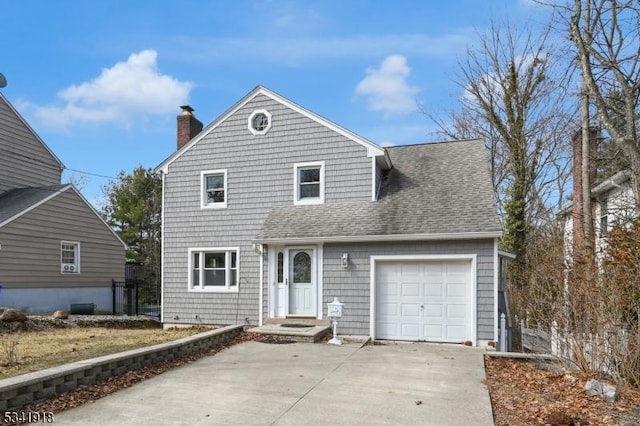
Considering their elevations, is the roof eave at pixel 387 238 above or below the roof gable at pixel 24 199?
below

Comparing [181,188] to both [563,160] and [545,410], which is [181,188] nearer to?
[545,410]

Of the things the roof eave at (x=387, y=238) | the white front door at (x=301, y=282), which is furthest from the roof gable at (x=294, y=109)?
the white front door at (x=301, y=282)

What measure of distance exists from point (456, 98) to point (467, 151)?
863 centimetres

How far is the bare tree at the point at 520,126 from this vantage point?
18984mm

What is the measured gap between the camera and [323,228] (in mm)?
12172

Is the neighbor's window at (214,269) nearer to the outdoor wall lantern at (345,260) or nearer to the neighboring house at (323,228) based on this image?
the neighboring house at (323,228)

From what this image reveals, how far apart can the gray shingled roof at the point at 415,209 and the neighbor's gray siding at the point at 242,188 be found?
627 mm

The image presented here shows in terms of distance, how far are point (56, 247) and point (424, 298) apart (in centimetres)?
1447

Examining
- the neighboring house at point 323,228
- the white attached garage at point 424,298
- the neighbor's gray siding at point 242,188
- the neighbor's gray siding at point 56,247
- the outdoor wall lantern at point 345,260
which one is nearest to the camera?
the white attached garage at point 424,298

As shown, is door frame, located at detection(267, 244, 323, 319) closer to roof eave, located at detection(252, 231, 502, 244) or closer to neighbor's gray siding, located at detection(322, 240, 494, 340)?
neighbor's gray siding, located at detection(322, 240, 494, 340)

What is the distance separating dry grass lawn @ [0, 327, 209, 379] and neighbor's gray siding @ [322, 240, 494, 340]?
4.37m

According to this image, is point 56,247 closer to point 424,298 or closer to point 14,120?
point 14,120

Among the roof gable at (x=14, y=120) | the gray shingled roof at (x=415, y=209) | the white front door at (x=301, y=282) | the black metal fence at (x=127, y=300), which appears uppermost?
the roof gable at (x=14, y=120)

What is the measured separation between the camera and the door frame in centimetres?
1231
